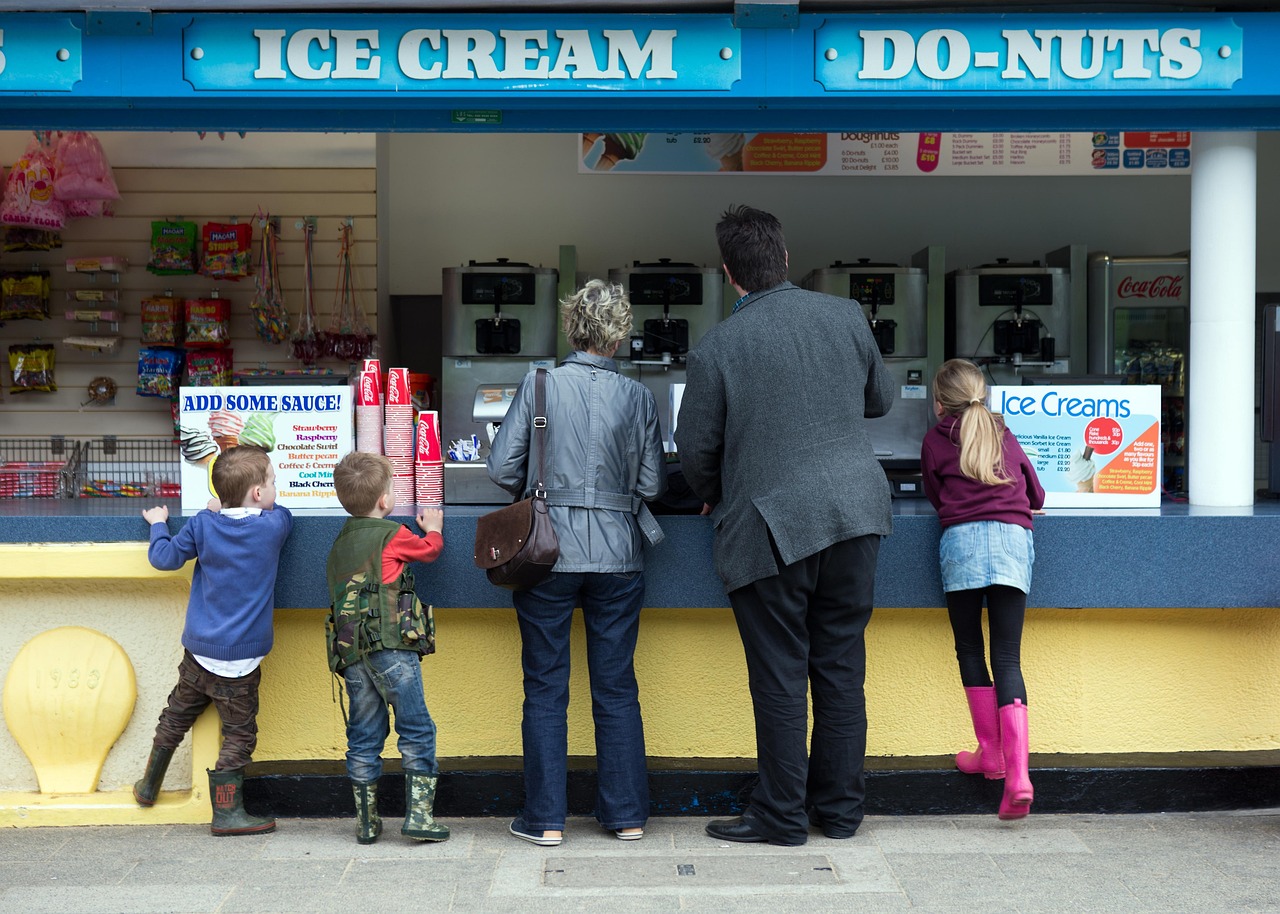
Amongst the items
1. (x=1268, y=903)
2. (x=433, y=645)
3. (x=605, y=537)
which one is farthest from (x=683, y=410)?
(x=1268, y=903)

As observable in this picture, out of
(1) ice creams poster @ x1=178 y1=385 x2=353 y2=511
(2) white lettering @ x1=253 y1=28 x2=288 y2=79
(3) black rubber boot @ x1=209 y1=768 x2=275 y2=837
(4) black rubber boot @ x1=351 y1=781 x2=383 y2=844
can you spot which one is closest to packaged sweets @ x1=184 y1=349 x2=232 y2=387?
(1) ice creams poster @ x1=178 y1=385 x2=353 y2=511

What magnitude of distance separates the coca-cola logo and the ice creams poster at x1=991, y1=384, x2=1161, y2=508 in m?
2.89

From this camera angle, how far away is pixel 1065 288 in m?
6.21

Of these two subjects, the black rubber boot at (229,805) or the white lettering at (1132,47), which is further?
the white lettering at (1132,47)

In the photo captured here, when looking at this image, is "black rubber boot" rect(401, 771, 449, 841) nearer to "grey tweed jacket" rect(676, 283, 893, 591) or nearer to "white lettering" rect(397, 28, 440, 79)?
"grey tweed jacket" rect(676, 283, 893, 591)

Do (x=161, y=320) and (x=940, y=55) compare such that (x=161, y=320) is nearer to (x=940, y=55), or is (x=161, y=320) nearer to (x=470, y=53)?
(x=470, y=53)

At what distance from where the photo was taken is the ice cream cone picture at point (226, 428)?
3.58 meters

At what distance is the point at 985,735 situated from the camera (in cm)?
340

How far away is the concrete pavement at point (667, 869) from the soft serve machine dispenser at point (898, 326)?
279 centimetres

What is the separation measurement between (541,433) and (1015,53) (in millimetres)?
1747

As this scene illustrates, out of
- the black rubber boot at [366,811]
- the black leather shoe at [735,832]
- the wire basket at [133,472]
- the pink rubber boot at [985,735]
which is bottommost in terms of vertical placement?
the black leather shoe at [735,832]

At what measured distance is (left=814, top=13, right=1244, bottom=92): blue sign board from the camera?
11.5ft

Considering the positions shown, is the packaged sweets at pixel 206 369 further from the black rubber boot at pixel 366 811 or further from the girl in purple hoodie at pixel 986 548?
the girl in purple hoodie at pixel 986 548

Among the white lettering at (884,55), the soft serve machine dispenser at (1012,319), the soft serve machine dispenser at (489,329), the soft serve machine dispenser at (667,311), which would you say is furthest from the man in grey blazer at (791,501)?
the soft serve machine dispenser at (1012,319)
